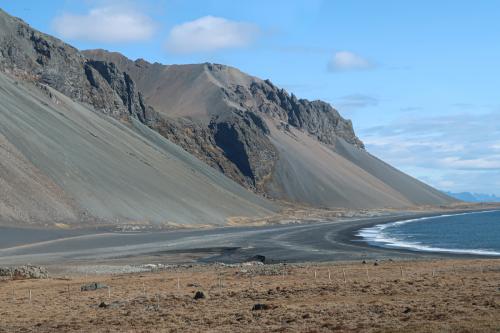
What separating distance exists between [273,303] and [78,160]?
106393 millimetres

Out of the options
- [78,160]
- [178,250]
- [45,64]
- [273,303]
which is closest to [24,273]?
[273,303]

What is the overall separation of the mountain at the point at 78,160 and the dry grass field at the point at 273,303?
64.4 m

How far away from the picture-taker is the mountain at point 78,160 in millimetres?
113000

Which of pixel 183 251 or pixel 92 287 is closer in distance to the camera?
pixel 92 287

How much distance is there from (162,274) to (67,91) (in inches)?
5568

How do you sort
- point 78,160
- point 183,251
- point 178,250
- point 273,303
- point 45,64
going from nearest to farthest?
1. point 273,303
2. point 183,251
3. point 178,250
4. point 78,160
5. point 45,64

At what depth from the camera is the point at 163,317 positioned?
97.3 ft

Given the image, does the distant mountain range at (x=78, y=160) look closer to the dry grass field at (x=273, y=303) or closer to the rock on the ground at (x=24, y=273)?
the rock on the ground at (x=24, y=273)

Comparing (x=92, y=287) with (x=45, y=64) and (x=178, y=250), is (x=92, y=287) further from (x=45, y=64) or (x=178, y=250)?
(x=45, y=64)

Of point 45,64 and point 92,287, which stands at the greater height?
point 45,64

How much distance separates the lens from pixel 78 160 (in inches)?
5177

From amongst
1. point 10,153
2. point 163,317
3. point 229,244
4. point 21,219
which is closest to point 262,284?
point 163,317

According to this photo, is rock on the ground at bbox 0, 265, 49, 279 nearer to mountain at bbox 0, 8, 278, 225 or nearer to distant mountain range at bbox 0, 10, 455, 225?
mountain at bbox 0, 8, 278, 225

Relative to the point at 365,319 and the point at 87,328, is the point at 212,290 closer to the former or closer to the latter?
the point at 87,328
